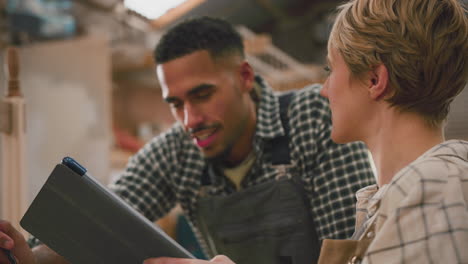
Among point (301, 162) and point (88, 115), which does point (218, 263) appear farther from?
point (88, 115)

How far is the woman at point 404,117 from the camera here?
2.10 ft

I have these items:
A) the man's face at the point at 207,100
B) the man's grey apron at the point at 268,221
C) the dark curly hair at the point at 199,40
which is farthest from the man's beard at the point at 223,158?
the dark curly hair at the point at 199,40

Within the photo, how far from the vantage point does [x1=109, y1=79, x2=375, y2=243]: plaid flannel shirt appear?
1.26 metres

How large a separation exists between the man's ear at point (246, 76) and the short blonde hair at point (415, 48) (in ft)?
2.28

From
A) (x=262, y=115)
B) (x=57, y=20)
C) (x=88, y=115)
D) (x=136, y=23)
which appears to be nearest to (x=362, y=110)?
(x=262, y=115)

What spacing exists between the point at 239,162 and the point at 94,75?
5.52 ft

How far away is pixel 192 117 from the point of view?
51.7 inches

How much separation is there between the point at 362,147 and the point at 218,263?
651mm

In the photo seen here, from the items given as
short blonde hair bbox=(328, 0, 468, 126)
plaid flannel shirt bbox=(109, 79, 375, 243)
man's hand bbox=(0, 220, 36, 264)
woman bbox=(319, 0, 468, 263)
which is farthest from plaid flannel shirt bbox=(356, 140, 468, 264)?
man's hand bbox=(0, 220, 36, 264)

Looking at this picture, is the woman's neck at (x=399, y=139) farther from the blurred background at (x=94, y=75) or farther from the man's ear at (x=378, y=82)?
the blurred background at (x=94, y=75)

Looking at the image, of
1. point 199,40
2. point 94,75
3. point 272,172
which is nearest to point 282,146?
point 272,172

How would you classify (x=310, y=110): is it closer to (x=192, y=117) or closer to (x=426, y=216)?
(x=192, y=117)

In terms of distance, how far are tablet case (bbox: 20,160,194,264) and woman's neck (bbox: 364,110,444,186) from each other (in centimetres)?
37

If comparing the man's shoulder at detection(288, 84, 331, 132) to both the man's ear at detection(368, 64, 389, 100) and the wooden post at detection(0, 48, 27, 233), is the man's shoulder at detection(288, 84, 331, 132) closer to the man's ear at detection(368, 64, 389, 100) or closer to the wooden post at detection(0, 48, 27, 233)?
the man's ear at detection(368, 64, 389, 100)
